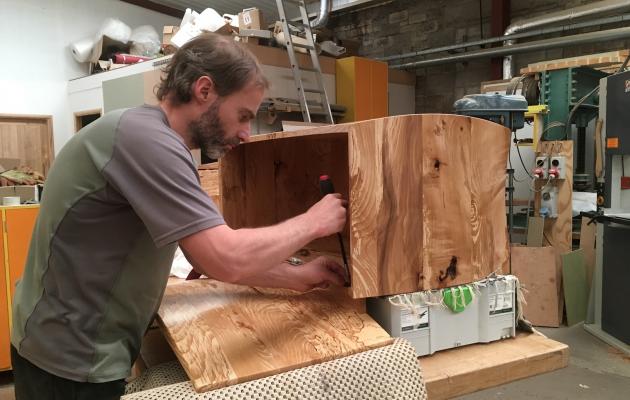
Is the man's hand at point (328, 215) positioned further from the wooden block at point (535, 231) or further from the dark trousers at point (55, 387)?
the wooden block at point (535, 231)

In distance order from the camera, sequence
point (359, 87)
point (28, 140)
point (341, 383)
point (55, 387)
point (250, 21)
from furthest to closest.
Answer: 1. point (28, 140)
2. point (359, 87)
3. point (250, 21)
4. point (55, 387)
5. point (341, 383)

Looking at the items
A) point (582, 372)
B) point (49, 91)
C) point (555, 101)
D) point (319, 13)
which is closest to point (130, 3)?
point (49, 91)

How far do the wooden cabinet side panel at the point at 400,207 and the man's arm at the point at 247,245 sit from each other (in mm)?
119

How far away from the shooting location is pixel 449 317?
1063mm

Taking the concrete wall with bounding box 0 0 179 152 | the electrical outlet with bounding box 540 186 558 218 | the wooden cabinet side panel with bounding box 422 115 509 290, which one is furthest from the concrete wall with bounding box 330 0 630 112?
the wooden cabinet side panel with bounding box 422 115 509 290

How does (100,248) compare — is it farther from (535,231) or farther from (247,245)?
(535,231)

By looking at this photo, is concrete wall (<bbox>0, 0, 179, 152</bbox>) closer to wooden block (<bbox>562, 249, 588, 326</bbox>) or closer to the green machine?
the green machine

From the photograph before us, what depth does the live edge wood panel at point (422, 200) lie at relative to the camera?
0.96m

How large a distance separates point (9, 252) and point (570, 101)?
384cm

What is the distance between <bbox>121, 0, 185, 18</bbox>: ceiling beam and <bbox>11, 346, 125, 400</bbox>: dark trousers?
5600mm

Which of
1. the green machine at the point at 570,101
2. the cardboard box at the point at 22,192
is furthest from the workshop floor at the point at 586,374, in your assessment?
the cardboard box at the point at 22,192

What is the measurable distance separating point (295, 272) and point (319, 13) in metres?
4.81

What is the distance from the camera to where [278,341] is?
35.1 inches

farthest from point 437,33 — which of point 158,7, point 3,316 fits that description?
point 3,316
